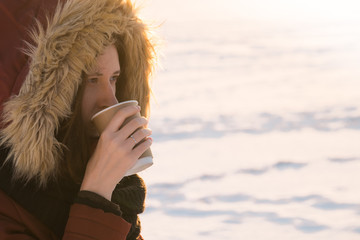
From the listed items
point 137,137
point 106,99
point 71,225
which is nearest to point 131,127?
point 137,137

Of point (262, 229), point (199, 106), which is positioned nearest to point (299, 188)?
point (262, 229)

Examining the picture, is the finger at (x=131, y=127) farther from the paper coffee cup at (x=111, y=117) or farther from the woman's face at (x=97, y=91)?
the woman's face at (x=97, y=91)

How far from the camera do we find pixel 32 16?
216 cm

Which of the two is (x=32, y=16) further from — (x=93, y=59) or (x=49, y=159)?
(x=49, y=159)

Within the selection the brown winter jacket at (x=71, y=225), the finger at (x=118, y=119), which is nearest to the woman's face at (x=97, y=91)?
the finger at (x=118, y=119)

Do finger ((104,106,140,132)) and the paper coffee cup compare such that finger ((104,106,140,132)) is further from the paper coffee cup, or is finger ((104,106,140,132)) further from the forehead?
the forehead

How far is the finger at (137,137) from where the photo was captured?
2043mm

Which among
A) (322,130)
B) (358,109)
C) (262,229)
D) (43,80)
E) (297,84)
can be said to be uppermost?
(297,84)

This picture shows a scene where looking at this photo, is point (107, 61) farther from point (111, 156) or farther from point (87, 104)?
point (111, 156)

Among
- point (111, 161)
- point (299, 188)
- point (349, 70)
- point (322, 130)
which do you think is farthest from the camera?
point (349, 70)

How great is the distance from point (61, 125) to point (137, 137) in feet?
0.90

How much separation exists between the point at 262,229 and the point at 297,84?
3460 millimetres

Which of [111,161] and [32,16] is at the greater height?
[32,16]

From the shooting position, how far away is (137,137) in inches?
80.9
